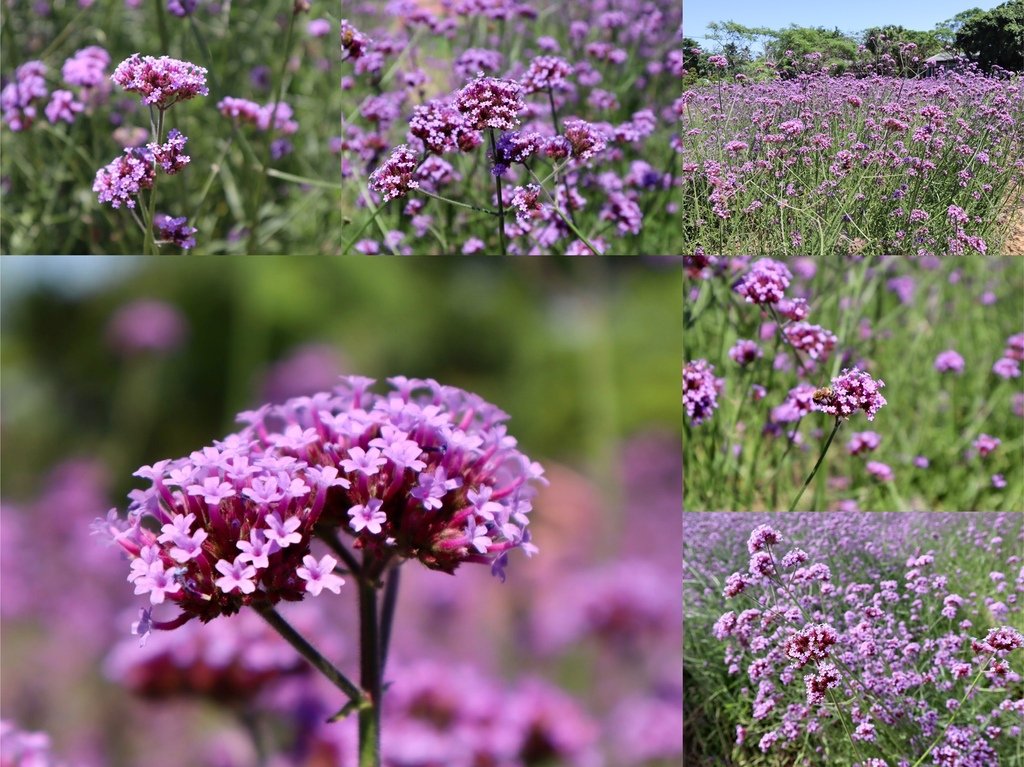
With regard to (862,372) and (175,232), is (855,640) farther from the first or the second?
(175,232)

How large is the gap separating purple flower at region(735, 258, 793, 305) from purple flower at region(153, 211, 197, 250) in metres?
1.70

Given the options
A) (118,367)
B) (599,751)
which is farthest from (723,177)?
(118,367)

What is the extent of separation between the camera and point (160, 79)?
262cm

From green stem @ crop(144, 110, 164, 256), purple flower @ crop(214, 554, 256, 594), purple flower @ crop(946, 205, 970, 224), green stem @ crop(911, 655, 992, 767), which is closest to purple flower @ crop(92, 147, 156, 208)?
green stem @ crop(144, 110, 164, 256)

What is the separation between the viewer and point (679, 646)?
306 centimetres

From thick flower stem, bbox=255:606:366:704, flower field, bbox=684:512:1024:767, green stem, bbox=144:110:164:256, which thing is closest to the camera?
thick flower stem, bbox=255:606:366:704

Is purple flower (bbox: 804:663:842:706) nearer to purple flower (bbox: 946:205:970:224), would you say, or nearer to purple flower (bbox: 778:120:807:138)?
purple flower (bbox: 946:205:970:224)

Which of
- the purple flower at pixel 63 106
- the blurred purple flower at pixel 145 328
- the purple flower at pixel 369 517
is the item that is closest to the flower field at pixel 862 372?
the purple flower at pixel 369 517

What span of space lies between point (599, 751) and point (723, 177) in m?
1.80

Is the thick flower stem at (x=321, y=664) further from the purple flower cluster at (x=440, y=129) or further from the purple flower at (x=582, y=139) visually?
the purple flower at (x=582, y=139)

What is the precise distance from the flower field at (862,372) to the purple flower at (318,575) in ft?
5.26

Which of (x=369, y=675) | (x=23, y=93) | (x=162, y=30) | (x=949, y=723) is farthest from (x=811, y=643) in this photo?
(x=23, y=93)

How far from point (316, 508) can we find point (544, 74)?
176cm

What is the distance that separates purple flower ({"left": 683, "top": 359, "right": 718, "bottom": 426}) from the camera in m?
3.06
